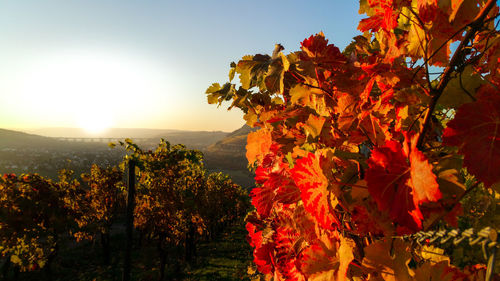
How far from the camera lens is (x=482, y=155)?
0.58 metres

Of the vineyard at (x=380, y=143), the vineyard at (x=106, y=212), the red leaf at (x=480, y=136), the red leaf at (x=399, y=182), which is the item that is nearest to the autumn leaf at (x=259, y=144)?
the vineyard at (x=380, y=143)

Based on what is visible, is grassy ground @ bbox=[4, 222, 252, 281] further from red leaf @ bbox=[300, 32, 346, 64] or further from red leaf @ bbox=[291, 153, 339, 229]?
red leaf @ bbox=[300, 32, 346, 64]

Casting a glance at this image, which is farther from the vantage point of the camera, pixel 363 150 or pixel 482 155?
pixel 363 150

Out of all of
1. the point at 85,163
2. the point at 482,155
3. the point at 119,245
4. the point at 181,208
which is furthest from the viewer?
the point at 85,163

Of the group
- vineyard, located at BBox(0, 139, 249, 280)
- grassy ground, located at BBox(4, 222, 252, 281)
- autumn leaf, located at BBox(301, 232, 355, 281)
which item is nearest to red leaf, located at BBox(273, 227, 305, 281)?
autumn leaf, located at BBox(301, 232, 355, 281)

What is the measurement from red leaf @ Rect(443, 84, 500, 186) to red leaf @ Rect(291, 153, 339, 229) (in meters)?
0.36

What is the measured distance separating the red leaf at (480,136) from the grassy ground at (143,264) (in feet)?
32.8

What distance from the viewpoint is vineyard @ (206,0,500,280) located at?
0.60 meters

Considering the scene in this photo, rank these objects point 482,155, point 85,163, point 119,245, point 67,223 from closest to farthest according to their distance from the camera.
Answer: point 482,155 < point 67,223 < point 119,245 < point 85,163

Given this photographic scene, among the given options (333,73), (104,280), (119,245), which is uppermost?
(333,73)

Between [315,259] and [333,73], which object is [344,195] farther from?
[333,73]

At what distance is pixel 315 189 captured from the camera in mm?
859

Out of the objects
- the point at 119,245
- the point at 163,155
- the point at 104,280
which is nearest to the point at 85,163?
the point at 119,245

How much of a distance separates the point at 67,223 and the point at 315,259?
9858mm
